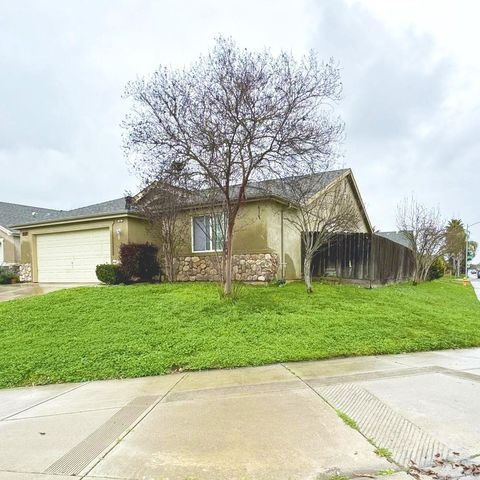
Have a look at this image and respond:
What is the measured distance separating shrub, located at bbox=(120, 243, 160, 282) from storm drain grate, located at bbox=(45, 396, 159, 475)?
9761 millimetres

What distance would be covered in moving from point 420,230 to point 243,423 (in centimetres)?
1884

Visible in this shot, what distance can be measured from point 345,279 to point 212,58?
9330 mm

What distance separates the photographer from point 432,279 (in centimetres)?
2505

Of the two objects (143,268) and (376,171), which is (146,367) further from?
(376,171)

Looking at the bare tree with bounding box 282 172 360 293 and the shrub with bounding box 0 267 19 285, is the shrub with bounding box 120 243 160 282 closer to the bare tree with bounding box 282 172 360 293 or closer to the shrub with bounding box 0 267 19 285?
the bare tree with bounding box 282 172 360 293

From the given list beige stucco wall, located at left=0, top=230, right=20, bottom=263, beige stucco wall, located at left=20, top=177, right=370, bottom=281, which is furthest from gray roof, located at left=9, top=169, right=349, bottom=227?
beige stucco wall, located at left=0, top=230, right=20, bottom=263

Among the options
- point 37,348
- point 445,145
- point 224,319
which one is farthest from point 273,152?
point 445,145

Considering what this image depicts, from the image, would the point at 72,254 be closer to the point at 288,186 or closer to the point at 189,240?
the point at 189,240

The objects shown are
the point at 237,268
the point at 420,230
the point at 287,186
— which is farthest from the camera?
the point at 420,230

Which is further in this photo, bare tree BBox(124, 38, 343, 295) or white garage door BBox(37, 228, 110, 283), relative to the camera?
white garage door BBox(37, 228, 110, 283)

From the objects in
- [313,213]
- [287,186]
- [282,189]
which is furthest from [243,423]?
[313,213]

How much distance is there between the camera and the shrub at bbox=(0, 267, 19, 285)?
17731 mm

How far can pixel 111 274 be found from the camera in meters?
13.3

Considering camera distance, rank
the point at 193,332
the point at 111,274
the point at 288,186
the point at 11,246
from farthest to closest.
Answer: the point at 11,246 → the point at 111,274 → the point at 288,186 → the point at 193,332
